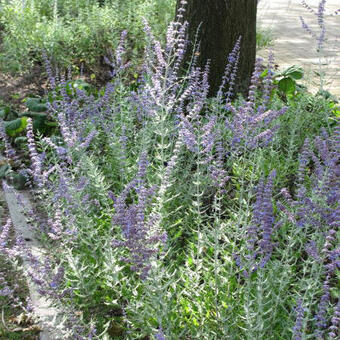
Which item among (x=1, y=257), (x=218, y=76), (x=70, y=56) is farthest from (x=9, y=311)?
(x=70, y=56)

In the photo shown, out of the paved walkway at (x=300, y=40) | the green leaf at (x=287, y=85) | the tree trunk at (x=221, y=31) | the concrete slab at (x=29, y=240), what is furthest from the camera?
the paved walkway at (x=300, y=40)

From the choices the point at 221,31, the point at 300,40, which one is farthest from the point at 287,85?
the point at 300,40

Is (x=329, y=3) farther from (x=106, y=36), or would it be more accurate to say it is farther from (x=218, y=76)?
(x=218, y=76)

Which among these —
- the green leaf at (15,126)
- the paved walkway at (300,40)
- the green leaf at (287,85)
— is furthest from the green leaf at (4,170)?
the paved walkway at (300,40)

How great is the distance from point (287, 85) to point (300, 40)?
5553mm

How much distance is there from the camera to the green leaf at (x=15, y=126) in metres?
6.10

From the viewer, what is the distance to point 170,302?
→ 309cm

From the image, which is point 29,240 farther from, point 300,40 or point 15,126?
point 300,40

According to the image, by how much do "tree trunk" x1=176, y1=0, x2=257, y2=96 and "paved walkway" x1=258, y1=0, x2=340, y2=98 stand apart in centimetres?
170

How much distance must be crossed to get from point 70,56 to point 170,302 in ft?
19.9

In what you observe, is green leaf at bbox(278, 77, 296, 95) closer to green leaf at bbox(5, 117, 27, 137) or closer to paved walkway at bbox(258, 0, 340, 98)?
paved walkway at bbox(258, 0, 340, 98)

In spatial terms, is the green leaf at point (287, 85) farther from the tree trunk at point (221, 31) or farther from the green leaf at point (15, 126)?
the green leaf at point (15, 126)

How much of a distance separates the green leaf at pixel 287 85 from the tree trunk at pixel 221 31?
0.59 meters

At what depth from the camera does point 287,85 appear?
22.0 feet
